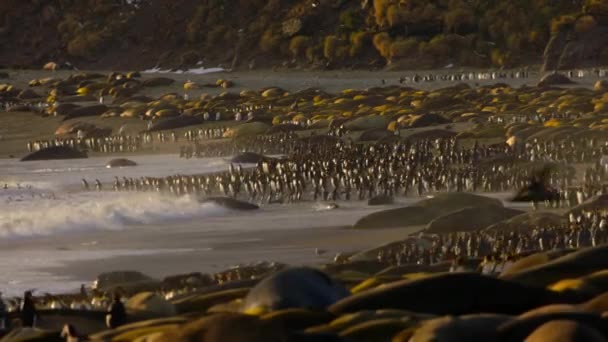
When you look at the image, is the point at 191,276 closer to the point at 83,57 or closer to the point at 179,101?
the point at 179,101

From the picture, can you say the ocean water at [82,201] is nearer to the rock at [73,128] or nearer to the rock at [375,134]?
the rock at [375,134]

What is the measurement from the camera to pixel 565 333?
7750 millimetres

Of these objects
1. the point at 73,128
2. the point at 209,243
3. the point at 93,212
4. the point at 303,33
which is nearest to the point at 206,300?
the point at 209,243

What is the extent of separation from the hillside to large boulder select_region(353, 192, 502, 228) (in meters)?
43.1

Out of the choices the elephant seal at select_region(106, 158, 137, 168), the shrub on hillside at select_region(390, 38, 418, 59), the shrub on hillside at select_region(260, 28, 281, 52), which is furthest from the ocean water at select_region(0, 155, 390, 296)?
the shrub on hillside at select_region(260, 28, 281, 52)

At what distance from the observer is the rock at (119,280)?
1354 centimetres

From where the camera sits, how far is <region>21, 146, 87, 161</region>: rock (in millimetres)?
32906

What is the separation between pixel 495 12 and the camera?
7125 cm

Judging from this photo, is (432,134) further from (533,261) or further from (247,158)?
(533,261)

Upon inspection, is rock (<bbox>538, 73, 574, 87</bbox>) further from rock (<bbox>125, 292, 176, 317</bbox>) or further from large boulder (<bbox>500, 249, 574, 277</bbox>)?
rock (<bbox>125, 292, 176, 317</bbox>)

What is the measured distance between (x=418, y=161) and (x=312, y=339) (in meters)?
16.0

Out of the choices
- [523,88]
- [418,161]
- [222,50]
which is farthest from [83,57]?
[418,161]

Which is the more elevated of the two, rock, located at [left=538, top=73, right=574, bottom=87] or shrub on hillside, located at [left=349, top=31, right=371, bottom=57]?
shrub on hillside, located at [left=349, top=31, right=371, bottom=57]

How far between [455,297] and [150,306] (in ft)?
8.06
